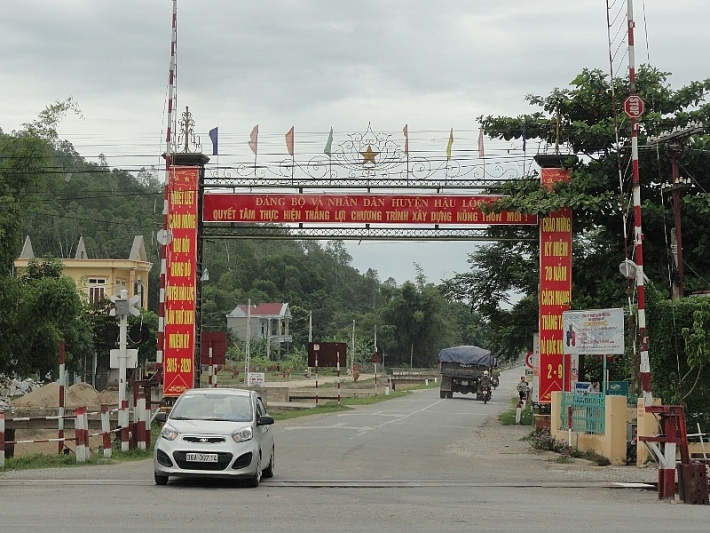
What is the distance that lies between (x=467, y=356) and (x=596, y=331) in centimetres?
4206

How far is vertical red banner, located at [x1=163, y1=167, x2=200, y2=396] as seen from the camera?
2866cm

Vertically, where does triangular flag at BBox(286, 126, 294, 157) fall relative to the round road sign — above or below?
above

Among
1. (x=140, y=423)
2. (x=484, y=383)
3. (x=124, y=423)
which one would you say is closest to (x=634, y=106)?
(x=124, y=423)

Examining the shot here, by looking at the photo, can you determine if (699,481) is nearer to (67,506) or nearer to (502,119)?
(67,506)

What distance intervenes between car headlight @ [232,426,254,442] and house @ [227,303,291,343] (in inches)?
3875

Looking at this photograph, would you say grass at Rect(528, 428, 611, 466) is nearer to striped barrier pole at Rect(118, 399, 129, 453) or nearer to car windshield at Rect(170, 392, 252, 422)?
car windshield at Rect(170, 392, 252, 422)

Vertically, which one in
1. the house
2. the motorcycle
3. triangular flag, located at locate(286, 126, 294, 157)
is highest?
triangular flag, located at locate(286, 126, 294, 157)

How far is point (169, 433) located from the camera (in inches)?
610

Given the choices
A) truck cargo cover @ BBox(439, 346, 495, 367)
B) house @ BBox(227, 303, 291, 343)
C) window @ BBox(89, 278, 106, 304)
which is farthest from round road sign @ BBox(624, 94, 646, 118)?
house @ BBox(227, 303, 291, 343)

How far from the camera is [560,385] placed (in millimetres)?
28219

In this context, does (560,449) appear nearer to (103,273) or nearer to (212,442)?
(212,442)

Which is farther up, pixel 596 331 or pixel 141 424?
pixel 596 331

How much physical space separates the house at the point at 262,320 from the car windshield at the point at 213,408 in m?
97.3

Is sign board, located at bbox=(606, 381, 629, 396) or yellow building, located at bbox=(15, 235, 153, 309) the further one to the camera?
yellow building, located at bbox=(15, 235, 153, 309)
